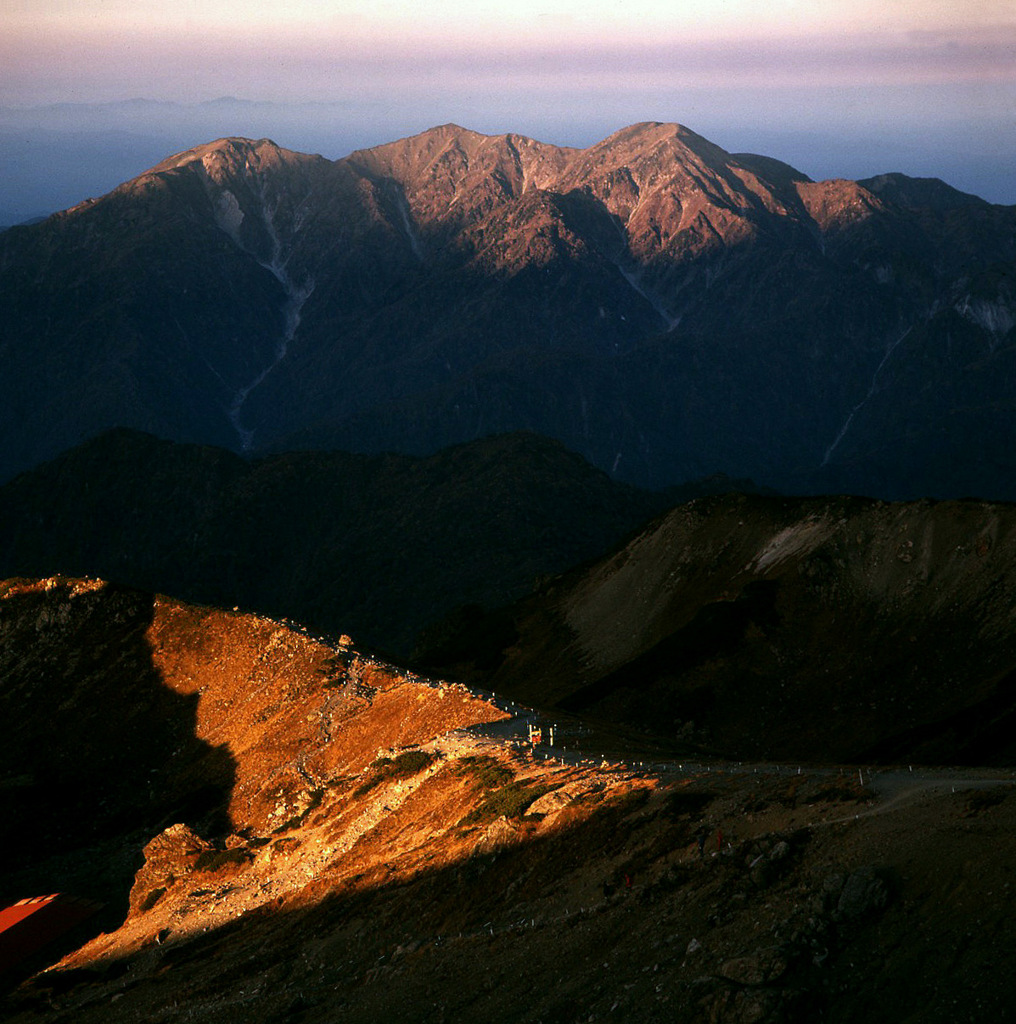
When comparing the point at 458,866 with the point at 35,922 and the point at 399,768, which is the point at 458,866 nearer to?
the point at 399,768

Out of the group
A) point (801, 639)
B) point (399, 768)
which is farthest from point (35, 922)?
point (801, 639)

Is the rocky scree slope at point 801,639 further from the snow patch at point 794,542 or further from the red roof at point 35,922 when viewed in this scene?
the red roof at point 35,922

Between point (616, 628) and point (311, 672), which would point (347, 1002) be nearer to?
point (311, 672)

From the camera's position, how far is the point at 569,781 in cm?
5406

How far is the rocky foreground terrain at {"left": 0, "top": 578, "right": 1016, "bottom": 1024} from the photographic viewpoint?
3109cm

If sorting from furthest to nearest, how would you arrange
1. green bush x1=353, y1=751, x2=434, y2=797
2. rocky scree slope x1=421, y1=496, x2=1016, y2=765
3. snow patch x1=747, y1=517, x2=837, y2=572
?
snow patch x1=747, y1=517, x2=837, y2=572 → rocky scree slope x1=421, y1=496, x2=1016, y2=765 → green bush x1=353, y1=751, x2=434, y2=797

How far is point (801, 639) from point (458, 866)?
6627 centimetres

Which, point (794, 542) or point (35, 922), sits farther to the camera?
point (794, 542)

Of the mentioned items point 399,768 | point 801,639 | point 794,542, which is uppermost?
point 399,768

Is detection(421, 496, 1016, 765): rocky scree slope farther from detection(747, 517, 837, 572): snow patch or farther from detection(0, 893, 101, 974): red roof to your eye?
detection(0, 893, 101, 974): red roof

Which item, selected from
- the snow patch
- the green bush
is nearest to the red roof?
the green bush

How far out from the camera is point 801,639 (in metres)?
110

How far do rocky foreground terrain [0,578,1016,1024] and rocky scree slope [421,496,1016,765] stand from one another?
23586 mm

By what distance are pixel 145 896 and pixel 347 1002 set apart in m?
29.5
